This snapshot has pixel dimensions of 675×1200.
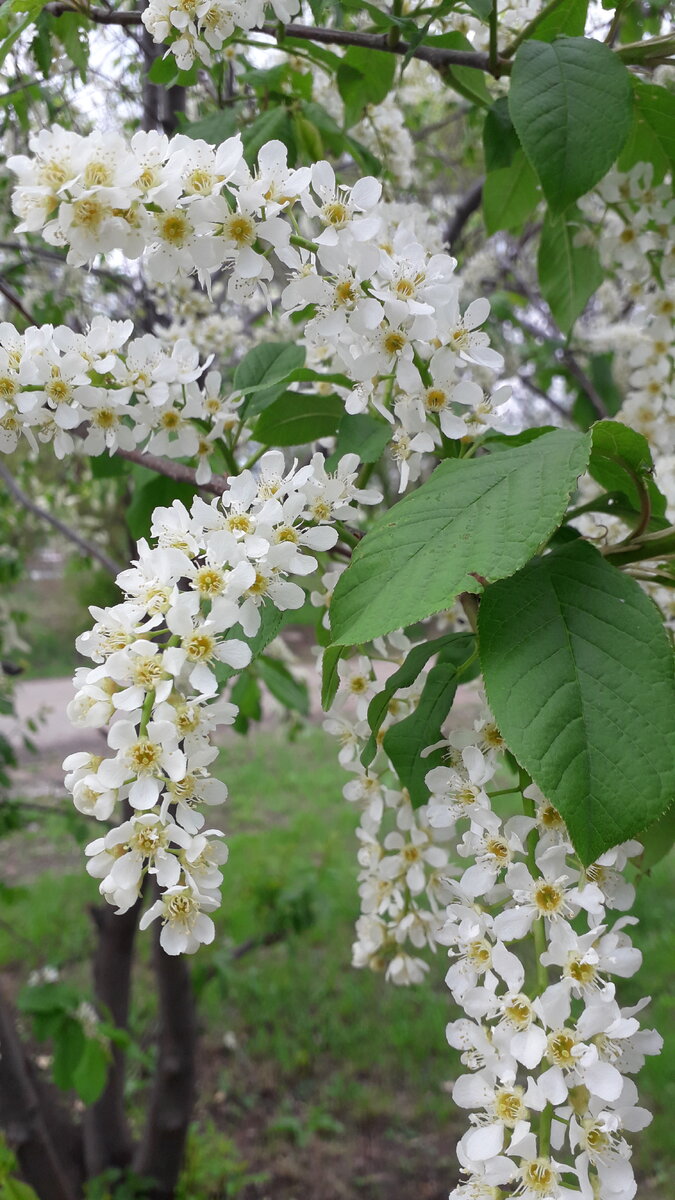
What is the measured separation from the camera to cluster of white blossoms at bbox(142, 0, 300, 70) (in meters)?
0.94

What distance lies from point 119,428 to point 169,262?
0.75ft

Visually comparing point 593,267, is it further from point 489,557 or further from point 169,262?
point 489,557

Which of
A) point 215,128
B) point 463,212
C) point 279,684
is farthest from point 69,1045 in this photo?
point 463,212

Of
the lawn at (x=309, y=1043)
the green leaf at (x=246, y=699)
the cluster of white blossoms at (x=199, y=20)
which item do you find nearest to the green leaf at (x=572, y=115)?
the cluster of white blossoms at (x=199, y=20)

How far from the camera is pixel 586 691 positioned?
0.69m

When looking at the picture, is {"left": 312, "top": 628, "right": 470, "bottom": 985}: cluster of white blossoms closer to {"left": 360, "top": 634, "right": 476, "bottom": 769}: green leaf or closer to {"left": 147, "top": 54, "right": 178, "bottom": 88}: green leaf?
{"left": 360, "top": 634, "right": 476, "bottom": 769}: green leaf

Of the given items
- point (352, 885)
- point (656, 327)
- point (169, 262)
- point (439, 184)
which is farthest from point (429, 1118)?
point (439, 184)

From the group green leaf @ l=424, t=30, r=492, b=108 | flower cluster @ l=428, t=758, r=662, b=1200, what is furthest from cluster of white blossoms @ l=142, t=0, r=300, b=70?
flower cluster @ l=428, t=758, r=662, b=1200

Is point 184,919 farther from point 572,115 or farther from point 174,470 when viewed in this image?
point 572,115

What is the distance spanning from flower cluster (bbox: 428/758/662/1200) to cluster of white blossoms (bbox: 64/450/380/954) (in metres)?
0.22

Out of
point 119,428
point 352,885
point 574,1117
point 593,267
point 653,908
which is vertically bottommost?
point 352,885

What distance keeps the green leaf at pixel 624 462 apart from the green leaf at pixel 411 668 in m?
0.22

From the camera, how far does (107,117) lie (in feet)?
8.20

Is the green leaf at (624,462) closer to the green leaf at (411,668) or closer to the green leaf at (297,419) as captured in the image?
the green leaf at (411,668)
